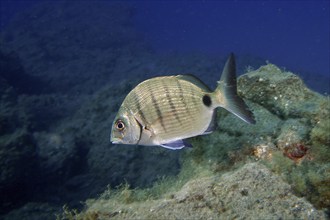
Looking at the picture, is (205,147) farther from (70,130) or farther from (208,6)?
(208,6)

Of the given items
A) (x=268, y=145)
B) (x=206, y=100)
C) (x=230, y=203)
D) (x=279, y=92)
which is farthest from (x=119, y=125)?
(x=279, y=92)

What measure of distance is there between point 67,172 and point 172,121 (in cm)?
798

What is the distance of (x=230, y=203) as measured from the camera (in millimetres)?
2680

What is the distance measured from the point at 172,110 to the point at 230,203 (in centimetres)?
94

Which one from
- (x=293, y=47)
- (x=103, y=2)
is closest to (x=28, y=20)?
(x=103, y=2)

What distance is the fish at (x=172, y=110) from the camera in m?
2.55

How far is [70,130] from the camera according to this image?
35.2 ft

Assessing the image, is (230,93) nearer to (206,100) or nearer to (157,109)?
(206,100)

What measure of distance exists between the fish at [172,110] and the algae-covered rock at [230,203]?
1.72 ft

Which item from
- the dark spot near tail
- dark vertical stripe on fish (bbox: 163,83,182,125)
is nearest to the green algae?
dark vertical stripe on fish (bbox: 163,83,182,125)

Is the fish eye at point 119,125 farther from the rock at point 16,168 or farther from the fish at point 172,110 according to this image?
the rock at point 16,168

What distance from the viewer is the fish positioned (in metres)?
2.55

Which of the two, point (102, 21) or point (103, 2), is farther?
point (103, 2)

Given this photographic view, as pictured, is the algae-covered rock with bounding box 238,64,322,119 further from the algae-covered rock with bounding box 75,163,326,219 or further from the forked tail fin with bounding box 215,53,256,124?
the forked tail fin with bounding box 215,53,256,124
